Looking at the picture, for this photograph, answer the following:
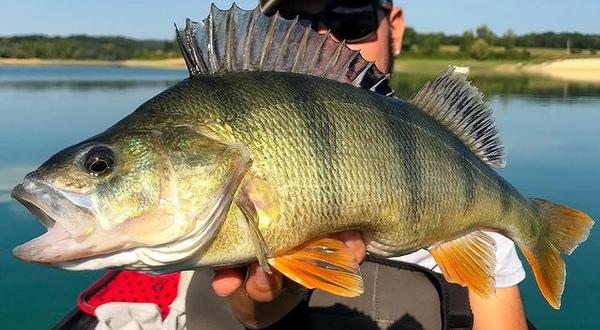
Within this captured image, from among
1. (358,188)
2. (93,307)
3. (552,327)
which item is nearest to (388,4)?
(358,188)

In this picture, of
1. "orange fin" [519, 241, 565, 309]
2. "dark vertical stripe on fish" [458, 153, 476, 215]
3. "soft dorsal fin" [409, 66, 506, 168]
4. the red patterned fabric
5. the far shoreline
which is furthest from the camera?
the far shoreline

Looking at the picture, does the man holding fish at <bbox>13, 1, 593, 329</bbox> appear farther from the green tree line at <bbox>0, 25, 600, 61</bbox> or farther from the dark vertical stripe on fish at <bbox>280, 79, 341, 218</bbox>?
the green tree line at <bbox>0, 25, 600, 61</bbox>

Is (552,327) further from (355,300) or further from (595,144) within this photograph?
(595,144)

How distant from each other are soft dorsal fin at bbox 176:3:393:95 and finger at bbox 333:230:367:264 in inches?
17.5

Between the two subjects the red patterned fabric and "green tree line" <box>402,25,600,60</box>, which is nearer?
the red patterned fabric

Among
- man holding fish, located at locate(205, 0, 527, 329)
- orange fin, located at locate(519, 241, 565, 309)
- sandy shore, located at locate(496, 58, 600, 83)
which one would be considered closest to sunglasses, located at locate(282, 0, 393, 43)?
man holding fish, located at locate(205, 0, 527, 329)

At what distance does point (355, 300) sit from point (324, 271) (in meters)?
1.09

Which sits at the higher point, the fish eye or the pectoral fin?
the fish eye

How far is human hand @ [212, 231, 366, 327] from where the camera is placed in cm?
171

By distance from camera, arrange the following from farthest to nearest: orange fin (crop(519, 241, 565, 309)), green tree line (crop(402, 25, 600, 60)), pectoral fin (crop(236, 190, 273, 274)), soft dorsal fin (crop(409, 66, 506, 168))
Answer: green tree line (crop(402, 25, 600, 60)) → orange fin (crop(519, 241, 565, 309)) → soft dorsal fin (crop(409, 66, 506, 168)) → pectoral fin (crop(236, 190, 273, 274))

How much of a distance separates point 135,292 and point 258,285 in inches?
54.9

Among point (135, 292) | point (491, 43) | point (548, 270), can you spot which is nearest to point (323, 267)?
point (548, 270)

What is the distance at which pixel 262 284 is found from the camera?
174 centimetres

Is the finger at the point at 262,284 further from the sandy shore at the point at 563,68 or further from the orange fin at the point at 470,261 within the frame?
the sandy shore at the point at 563,68
